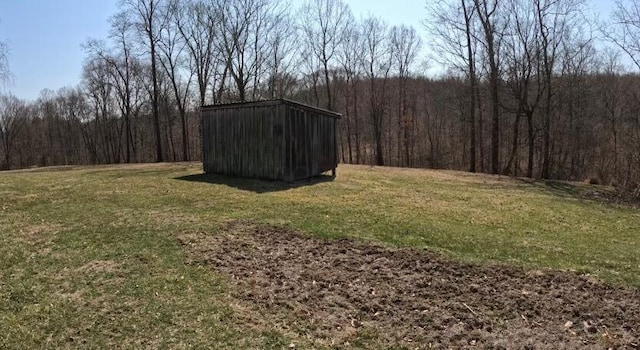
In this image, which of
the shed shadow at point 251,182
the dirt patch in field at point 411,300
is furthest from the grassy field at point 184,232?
the dirt patch in field at point 411,300

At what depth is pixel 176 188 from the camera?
11211 millimetres

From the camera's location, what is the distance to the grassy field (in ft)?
13.5

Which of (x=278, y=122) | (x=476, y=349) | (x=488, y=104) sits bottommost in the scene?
(x=476, y=349)

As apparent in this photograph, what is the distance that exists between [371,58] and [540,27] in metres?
15.1

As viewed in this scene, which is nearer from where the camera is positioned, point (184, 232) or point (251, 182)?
point (184, 232)

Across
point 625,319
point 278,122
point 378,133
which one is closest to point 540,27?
point 378,133

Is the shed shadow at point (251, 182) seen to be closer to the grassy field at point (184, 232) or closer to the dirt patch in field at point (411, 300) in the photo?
the grassy field at point (184, 232)

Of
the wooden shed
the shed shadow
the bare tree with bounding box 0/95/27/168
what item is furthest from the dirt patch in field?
the bare tree with bounding box 0/95/27/168

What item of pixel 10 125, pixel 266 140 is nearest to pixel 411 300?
pixel 266 140

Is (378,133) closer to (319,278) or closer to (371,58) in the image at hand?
(371,58)

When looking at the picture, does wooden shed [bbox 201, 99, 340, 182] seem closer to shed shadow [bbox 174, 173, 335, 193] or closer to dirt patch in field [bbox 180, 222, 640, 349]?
shed shadow [bbox 174, 173, 335, 193]

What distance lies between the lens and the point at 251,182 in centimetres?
1258

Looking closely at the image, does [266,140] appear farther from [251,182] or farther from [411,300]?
[411,300]

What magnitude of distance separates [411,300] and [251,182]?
843 centimetres
